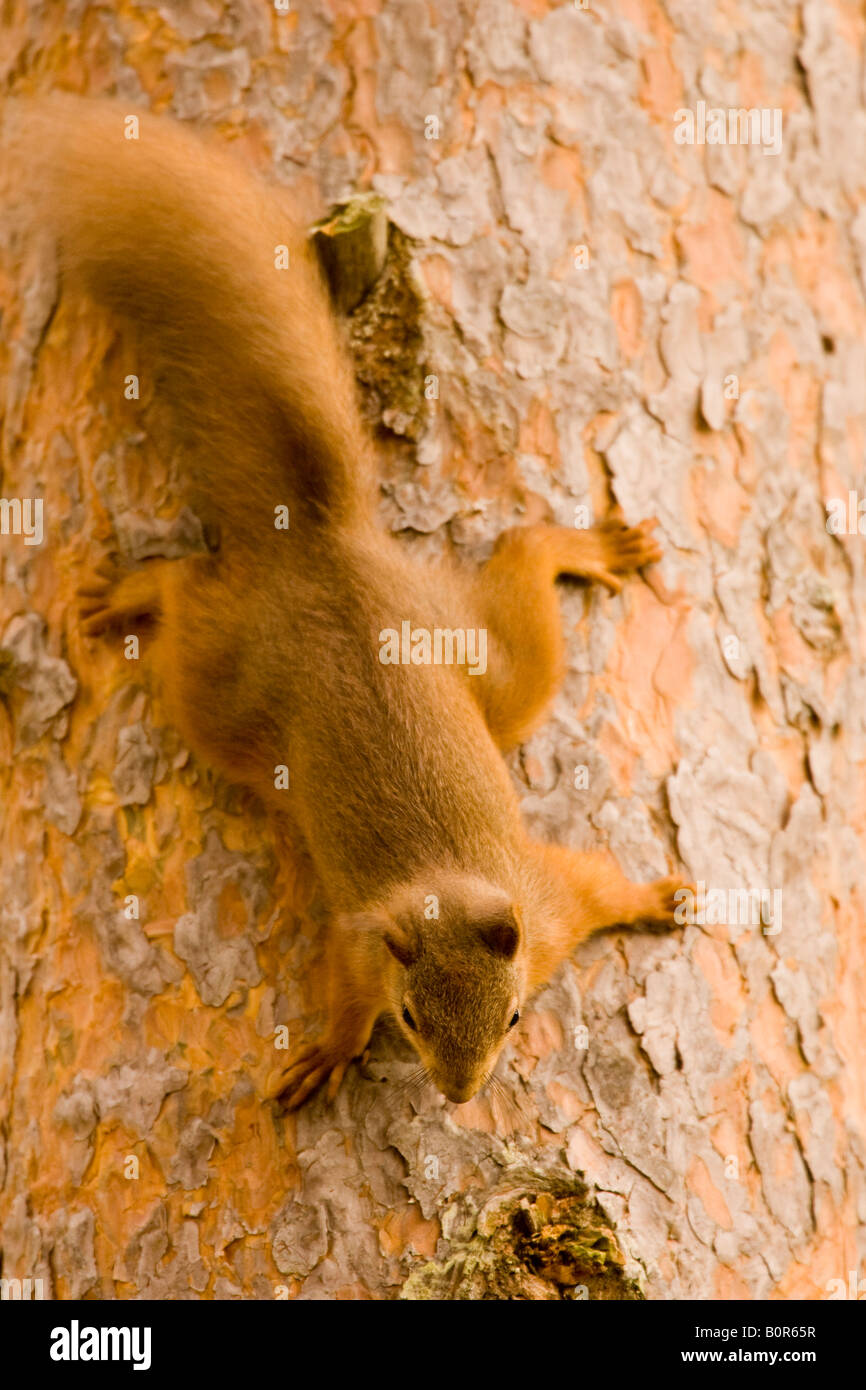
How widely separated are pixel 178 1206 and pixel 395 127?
2233mm

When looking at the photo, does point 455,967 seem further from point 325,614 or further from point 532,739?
point 325,614

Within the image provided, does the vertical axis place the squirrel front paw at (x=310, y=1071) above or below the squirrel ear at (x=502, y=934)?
below

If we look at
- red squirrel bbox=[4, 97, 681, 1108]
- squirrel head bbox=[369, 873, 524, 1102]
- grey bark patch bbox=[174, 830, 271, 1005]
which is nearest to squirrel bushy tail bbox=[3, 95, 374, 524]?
red squirrel bbox=[4, 97, 681, 1108]

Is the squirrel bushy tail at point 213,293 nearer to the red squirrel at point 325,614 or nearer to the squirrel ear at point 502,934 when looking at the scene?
the red squirrel at point 325,614

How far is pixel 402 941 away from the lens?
261 cm

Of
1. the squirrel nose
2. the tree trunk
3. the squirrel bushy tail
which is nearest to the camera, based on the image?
the squirrel nose

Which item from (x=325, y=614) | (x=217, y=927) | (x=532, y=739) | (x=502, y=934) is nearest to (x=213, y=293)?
(x=325, y=614)

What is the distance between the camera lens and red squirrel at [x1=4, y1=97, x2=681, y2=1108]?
8.80ft

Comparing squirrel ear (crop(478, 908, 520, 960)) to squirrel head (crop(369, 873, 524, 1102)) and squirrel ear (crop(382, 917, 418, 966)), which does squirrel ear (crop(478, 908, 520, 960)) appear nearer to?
squirrel head (crop(369, 873, 524, 1102))

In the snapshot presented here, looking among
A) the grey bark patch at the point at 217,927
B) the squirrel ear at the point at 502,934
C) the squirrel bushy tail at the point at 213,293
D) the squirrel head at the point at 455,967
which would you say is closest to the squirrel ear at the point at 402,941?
the squirrel head at the point at 455,967

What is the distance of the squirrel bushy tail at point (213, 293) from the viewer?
9.34 feet

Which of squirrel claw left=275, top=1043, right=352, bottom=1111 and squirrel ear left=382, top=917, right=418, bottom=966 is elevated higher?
squirrel ear left=382, top=917, right=418, bottom=966

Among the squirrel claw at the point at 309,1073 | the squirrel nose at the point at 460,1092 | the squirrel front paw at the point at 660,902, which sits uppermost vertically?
the squirrel front paw at the point at 660,902

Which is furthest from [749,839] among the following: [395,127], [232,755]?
[395,127]
